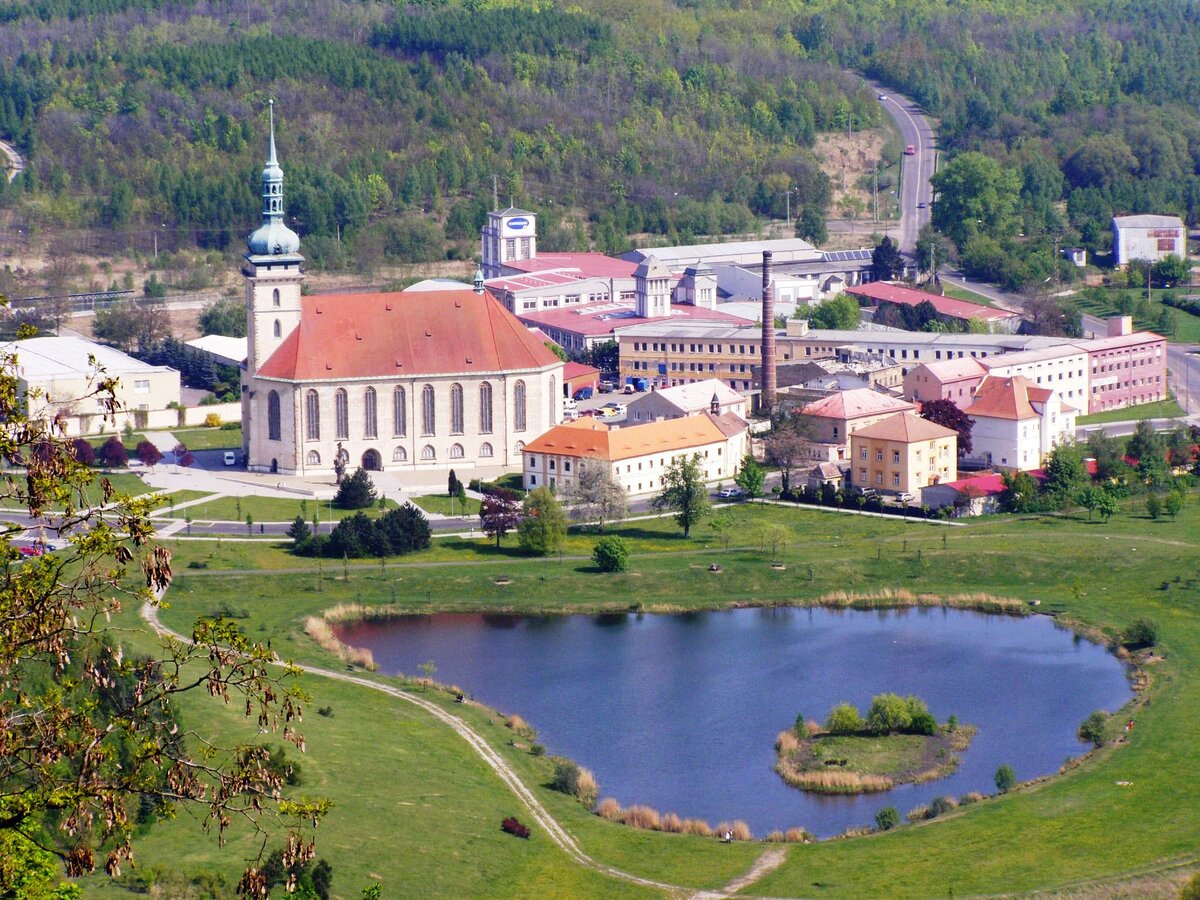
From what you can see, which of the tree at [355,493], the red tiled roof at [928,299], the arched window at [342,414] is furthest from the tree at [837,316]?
the tree at [355,493]

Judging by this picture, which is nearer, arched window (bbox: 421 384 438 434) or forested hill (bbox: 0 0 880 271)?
arched window (bbox: 421 384 438 434)

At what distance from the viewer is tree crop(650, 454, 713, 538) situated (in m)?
70.3

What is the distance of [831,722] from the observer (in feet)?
169

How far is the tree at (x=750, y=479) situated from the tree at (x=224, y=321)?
116 feet

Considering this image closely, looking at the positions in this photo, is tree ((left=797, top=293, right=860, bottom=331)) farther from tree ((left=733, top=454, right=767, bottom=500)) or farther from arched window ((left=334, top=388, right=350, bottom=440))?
arched window ((left=334, top=388, right=350, bottom=440))

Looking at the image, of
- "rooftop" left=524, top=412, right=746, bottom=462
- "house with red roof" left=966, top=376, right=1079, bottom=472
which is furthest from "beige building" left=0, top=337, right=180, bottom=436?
"house with red roof" left=966, top=376, right=1079, bottom=472

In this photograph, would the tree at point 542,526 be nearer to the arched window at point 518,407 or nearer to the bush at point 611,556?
the bush at point 611,556

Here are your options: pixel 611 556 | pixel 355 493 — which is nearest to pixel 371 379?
pixel 355 493

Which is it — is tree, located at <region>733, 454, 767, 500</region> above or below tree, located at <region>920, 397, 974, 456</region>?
below

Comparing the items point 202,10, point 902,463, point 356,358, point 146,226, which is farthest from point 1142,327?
point 202,10

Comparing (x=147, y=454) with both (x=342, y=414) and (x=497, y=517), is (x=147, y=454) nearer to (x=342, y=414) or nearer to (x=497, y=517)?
(x=342, y=414)

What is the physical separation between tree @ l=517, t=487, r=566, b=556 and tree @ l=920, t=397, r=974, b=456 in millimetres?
17599

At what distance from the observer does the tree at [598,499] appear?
7162 centimetres

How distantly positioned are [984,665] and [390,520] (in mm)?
19913
